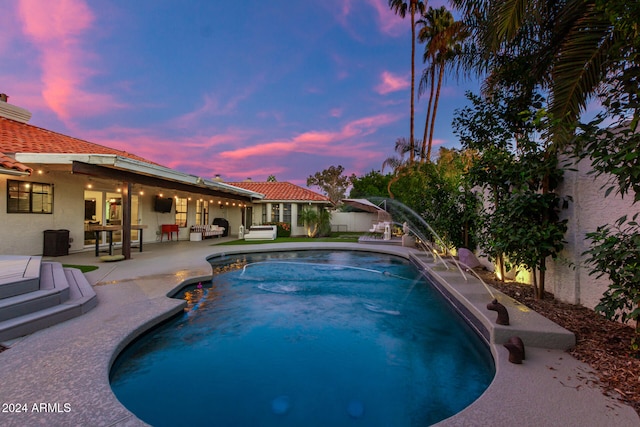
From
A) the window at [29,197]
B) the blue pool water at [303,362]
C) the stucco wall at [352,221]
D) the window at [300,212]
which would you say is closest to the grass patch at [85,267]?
the window at [29,197]

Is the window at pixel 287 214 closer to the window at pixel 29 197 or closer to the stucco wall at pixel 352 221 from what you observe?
the stucco wall at pixel 352 221

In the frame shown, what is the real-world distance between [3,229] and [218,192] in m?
8.19

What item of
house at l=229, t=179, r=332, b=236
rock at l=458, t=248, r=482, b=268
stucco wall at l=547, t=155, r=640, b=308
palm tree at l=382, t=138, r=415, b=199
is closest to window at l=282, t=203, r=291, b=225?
→ house at l=229, t=179, r=332, b=236

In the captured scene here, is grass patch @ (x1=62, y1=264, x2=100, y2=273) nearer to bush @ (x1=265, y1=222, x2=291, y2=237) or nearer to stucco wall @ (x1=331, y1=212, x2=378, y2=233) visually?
bush @ (x1=265, y1=222, x2=291, y2=237)

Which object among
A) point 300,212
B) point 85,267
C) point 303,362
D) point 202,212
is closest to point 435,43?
point 300,212

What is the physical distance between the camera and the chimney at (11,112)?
10.9m

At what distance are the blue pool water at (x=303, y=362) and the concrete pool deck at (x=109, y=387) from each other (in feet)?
1.26

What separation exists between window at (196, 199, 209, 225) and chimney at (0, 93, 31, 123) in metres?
8.31

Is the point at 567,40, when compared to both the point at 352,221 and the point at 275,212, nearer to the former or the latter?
the point at 275,212

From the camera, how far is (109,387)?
2529 mm

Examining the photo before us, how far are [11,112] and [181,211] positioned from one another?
7.85 metres

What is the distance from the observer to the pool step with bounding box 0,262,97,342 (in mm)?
→ 3615

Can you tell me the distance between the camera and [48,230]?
945 cm

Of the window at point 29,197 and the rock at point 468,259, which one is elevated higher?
Answer: the window at point 29,197
